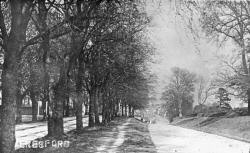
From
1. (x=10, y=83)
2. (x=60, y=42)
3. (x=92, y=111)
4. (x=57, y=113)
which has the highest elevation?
(x=60, y=42)

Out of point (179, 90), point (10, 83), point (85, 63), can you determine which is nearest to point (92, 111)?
point (85, 63)

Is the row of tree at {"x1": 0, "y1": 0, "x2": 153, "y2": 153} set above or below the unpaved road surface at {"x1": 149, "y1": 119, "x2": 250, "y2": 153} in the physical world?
above

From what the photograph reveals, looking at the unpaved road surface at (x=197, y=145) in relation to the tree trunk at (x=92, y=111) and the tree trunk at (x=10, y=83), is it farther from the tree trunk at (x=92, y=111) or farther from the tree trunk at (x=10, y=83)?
the tree trunk at (x=10, y=83)

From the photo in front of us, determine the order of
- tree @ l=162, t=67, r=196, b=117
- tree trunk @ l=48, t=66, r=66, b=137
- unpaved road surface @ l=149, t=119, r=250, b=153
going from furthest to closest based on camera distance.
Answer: tree @ l=162, t=67, r=196, b=117
unpaved road surface @ l=149, t=119, r=250, b=153
tree trunk @ l=48, t=66, r=66, b=137

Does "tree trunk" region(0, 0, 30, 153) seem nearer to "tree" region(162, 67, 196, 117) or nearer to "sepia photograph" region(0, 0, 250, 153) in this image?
"sepia photograph" region(0, 0, 250, 153)

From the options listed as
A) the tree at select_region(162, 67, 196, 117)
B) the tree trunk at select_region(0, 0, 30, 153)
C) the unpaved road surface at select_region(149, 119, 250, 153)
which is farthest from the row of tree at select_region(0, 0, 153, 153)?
the tree at select_region(162, 67, 196, 117)

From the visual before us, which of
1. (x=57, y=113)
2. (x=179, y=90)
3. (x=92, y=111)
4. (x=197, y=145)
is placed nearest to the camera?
(x=57, y=113)

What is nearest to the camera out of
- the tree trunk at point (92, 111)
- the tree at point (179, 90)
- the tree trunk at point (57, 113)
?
the tree trunk at point (57, 113)

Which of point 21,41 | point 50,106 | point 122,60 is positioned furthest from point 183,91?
point 21,41

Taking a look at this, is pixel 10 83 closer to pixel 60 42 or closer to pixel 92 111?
pixel 60 42

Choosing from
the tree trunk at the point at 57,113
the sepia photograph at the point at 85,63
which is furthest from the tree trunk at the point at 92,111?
the tree trunk at the point at 57,113

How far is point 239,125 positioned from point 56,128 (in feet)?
83.5

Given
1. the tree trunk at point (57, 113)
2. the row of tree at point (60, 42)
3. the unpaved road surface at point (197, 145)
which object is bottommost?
the unpaved road surface at point (197, 145)

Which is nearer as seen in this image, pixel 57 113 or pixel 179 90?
pixel 57 113
